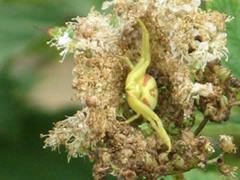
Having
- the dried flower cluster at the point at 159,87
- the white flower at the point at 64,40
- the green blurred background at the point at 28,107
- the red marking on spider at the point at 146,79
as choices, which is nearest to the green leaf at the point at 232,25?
the dried flower cluster at the point at 159,87

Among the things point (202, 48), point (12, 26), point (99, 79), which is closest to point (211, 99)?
point (202, 48)

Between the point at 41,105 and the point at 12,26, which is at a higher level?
the point at 12,26

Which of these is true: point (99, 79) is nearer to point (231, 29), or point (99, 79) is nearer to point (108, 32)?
point (108, 32)

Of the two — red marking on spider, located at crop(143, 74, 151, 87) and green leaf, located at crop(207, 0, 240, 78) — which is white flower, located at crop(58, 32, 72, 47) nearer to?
red marking on spider, located at crop(143, 74, 151, 87)

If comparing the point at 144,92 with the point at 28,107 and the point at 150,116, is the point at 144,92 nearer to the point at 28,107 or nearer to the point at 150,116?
the point at 150,116

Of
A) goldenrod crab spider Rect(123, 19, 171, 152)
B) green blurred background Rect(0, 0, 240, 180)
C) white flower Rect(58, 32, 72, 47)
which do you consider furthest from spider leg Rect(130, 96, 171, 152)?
green blurred background Rect(0, 0, 240, 180)
